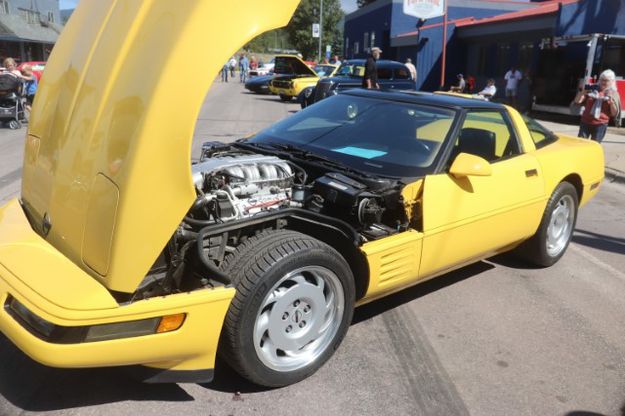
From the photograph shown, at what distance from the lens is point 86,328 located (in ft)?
7.18

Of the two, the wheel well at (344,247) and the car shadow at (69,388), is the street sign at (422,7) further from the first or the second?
the car shadow at (69,388)

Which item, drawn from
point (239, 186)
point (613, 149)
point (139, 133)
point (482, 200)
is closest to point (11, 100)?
point (239, 186)

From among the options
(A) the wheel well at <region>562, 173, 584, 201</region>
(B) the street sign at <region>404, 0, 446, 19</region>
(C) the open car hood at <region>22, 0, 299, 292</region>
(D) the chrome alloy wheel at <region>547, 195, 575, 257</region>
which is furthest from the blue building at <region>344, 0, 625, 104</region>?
(C) the open car hood at <region>22, 0, 299, 292</region>

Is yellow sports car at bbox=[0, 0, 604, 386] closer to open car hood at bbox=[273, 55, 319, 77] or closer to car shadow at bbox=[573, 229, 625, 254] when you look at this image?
car shadow at bbox=[573, 229, 625, 254]

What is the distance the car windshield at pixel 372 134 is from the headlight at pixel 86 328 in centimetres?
175

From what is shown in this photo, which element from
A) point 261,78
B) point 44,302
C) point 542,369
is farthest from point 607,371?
point 261,78

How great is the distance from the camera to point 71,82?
2916mm

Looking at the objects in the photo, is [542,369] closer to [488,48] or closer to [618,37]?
[618,37]

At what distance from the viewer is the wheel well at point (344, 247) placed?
9.87 feet

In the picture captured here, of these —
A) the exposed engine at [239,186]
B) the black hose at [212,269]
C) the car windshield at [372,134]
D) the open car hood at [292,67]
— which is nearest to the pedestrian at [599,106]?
the car windshield at [372,134]

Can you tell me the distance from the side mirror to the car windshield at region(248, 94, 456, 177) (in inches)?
7.0

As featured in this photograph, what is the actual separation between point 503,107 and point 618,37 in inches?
541

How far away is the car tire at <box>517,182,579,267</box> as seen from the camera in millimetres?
4461

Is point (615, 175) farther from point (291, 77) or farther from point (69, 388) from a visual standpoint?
point (291, 77)
